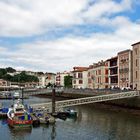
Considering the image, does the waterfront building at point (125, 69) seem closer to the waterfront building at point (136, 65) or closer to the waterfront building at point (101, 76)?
the waterfront building at point (136, 65)

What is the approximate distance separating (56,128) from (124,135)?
10.1m

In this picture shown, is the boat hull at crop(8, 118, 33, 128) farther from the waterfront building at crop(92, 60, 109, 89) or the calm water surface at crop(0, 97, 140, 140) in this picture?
the waterfront building at crop(92, 60, 109, 89)

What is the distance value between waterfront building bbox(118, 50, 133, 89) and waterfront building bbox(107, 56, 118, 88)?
15.2 ft

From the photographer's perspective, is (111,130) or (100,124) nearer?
(111,130)

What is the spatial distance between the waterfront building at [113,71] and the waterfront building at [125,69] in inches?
182

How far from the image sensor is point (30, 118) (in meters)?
54.3

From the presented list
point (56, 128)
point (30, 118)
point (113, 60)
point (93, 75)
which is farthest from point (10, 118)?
point (93, 75)

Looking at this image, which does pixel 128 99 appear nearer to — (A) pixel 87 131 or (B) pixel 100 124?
(B) pixel 100 124

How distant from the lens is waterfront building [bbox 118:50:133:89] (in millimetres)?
109350

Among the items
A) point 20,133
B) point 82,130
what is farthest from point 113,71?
point 20,133

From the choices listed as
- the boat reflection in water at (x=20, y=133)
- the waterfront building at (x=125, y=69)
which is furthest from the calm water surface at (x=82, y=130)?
the waterfront building at (x=125, y=69)

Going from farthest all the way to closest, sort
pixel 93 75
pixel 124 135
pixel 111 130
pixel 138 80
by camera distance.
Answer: pixel 93 75
pixel 138 80
pixel 111 130
pixel 124 135

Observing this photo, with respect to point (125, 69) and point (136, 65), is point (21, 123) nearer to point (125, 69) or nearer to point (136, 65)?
point (136, 65)

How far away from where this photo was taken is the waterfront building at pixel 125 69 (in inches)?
4305
